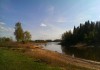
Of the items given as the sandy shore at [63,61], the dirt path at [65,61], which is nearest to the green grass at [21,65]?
the sandy shore at [63,61]

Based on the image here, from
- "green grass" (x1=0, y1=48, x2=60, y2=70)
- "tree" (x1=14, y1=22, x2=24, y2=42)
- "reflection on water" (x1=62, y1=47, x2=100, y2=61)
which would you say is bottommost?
"reflection on water" (x1=62, y1=47, x2=100, y2=61)

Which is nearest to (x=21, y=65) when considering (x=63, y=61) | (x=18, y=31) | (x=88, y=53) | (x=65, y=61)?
(x=63, y=61)

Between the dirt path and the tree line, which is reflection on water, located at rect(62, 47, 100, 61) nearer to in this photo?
the dirt path

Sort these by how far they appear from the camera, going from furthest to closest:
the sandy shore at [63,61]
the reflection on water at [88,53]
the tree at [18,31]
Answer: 1. the tree at [18,31]
2. the reflection on water at [88,53]
3. the sandy shore at [63,61]

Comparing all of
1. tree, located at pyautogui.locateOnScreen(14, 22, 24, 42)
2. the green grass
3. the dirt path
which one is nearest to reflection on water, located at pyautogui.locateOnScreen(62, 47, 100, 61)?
the dirt path

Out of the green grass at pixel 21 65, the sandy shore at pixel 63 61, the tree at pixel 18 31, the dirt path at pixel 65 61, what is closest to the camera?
the green grass at pixel 21 65

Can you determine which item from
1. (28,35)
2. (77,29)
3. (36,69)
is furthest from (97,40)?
(36,69)

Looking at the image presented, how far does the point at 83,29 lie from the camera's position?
141250 millimetres

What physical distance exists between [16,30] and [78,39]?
5588 centimetres

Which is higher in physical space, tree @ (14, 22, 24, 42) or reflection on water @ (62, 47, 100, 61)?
tree @ (14, 22, 24, 42)

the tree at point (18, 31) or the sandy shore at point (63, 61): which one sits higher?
the tree at point (18, 31)

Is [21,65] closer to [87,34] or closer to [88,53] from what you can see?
[88,53]

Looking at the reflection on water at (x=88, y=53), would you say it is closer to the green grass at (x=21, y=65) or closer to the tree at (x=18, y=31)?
the green grass at (x=21, y=65)

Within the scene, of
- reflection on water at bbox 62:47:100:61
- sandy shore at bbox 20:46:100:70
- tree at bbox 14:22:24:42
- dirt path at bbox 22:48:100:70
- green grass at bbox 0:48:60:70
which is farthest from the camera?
tree at bbox 14:22:24:42
